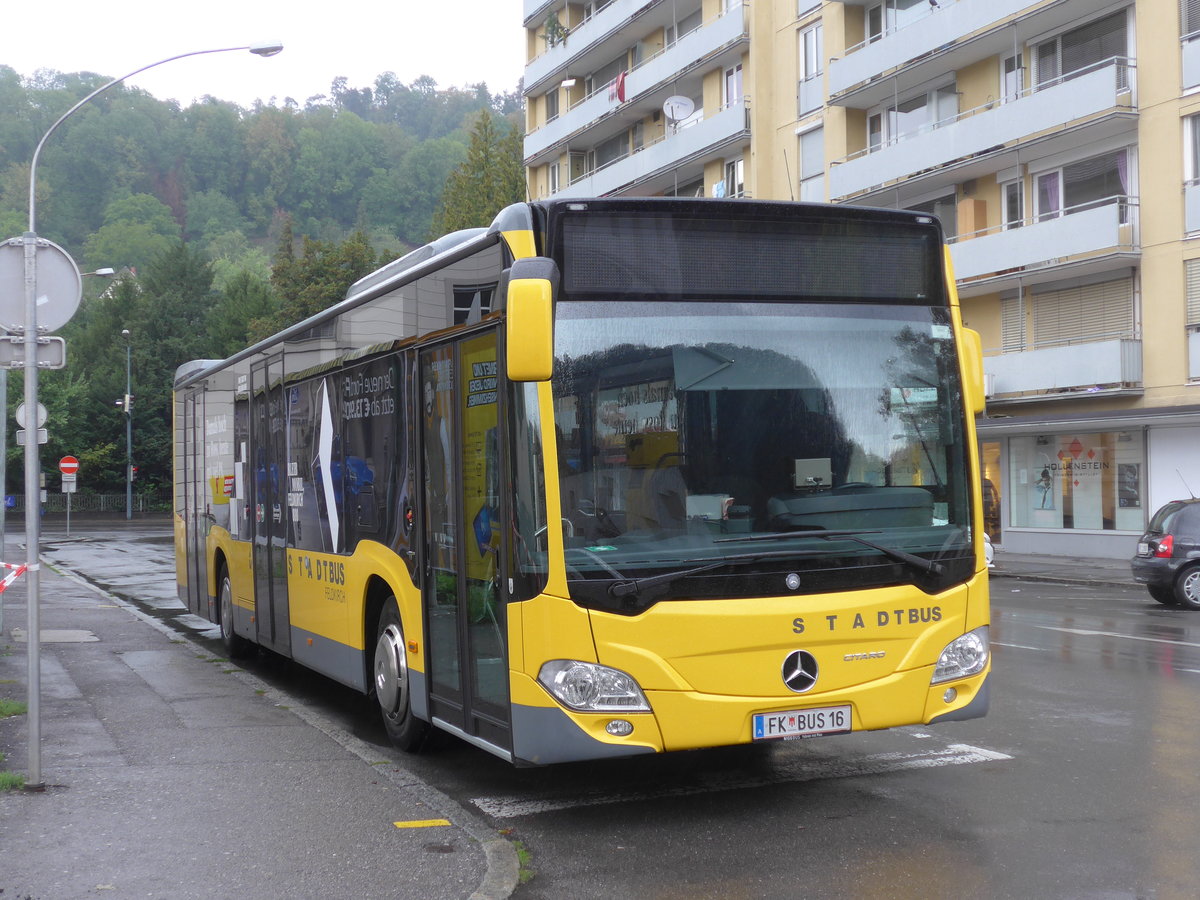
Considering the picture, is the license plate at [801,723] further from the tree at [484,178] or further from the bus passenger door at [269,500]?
the tree at [484,178]

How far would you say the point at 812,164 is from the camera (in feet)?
127

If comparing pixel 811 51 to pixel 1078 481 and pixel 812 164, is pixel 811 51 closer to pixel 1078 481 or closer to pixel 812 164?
pixel 812 164

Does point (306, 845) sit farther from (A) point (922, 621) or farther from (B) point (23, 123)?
(B) point (23, 123)

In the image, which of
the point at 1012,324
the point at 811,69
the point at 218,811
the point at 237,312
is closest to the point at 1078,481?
the point at 1012,324

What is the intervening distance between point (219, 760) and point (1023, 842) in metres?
4.44

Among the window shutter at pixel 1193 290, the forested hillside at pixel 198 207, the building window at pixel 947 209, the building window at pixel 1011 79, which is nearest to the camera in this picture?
the window shutter at pixel 1193 290

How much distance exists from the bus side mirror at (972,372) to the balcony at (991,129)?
23.6m

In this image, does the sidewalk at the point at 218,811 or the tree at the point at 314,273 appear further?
the tree at the point at 314,273

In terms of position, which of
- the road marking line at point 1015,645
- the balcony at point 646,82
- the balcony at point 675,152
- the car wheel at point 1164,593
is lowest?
the car wheel at point 1164,593

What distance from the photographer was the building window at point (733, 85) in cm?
4081

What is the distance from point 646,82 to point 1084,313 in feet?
64.9

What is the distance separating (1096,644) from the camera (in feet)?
43.0

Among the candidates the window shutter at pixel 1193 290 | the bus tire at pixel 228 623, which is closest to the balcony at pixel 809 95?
the window shutter at pixel 1193 290

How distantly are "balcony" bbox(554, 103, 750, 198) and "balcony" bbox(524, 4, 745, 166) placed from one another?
163 centimetres
